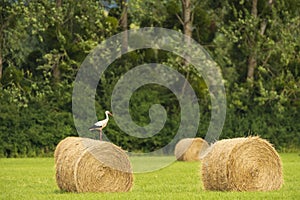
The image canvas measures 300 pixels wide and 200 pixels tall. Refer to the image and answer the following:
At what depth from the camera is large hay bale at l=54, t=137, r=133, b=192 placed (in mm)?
14514

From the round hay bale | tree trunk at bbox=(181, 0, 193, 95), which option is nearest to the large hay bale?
the round hay bale

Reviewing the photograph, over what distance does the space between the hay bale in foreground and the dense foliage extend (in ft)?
63.5

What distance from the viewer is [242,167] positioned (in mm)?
14531

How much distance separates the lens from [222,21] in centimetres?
3897

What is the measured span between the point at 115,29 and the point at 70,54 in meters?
2.66

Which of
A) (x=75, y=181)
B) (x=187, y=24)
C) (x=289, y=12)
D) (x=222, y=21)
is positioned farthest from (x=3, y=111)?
(x=75, y=181)

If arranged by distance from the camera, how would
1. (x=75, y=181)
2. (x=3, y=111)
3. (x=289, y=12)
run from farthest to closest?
1. (x=289, y=12)
2. (x=3, y=111)
3. (x=75, y=181)

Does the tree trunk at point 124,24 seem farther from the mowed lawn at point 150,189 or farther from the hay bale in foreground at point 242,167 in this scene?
the hay bale in foreground at point 242,167

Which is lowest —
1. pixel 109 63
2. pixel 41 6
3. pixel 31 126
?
pixel 31 126

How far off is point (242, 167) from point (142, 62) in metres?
23.0

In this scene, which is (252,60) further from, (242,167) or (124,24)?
(242,167)

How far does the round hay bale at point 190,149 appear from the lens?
2895cm

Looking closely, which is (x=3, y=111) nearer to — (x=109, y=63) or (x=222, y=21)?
(x=109, y=63)

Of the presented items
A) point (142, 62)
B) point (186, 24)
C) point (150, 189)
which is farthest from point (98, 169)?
point (186, 24)
